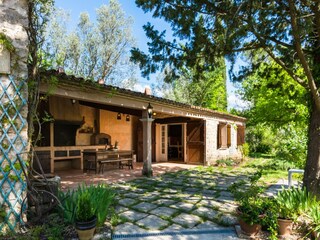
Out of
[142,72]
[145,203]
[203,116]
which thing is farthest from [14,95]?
[203,116]

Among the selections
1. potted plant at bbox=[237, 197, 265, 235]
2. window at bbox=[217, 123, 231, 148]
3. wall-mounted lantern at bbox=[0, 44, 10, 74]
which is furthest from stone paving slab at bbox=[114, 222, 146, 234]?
window at bbox=[217, 123, 231, 148]

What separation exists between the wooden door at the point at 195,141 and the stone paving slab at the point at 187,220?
7501 mm

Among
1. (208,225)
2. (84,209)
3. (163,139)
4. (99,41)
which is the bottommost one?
(208,225)

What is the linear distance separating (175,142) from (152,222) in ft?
33.3

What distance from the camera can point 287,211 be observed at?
3.45 metres

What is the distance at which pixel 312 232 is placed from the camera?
125 inches

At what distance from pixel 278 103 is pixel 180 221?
31.7 ft

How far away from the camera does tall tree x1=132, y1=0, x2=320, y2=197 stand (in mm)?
3795

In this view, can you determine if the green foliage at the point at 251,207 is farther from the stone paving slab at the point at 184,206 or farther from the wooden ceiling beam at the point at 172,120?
the wooden ceiling beam at the point at 172,120

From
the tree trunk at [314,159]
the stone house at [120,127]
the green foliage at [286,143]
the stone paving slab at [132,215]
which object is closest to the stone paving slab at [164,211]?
the stone paving slab at [132,215]

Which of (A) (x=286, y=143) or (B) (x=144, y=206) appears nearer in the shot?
(B) (x=144, y=206)

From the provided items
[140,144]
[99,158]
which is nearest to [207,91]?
[140,144]

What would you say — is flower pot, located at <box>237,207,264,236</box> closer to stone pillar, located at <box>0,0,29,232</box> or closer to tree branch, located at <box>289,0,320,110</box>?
tree branch, located at <box>289,0,320,110</box>

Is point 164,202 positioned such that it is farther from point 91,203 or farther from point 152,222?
point 91,203
